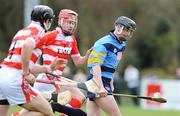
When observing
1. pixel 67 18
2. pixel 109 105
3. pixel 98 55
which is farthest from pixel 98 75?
pixel 67 18

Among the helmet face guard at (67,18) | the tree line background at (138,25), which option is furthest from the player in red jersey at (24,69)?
the tree line background at (138,25)

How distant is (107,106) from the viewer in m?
12.4

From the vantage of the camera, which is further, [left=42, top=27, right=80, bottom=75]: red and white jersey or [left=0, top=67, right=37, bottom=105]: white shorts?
[left=42, top=27, right=80, bottom=75]: red and white jersey

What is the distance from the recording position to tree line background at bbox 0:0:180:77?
43625 mm

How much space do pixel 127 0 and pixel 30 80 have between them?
41.9 metres

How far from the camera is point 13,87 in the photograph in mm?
11242

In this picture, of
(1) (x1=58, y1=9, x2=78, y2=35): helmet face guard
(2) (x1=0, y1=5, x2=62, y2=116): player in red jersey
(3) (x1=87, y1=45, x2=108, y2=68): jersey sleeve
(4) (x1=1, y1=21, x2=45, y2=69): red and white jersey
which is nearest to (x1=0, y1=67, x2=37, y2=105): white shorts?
(2) (x1=0, y1=5, x2=62, y2=116): player in red jersey

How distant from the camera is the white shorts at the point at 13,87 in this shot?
11.2 m

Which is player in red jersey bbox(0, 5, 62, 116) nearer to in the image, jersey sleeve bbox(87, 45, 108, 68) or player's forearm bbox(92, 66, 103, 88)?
player's forearm bbox(92, 66, 103, 88)

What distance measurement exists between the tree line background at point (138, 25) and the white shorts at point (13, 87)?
21.2 m

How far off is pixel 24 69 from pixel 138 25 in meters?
42.6

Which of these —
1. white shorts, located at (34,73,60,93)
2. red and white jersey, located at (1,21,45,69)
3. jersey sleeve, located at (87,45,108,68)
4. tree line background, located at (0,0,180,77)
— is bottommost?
tree line background, located at (0,0,180,77)

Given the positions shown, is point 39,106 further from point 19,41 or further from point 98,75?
point 98,75

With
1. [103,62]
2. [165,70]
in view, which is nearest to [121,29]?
[103,62]
